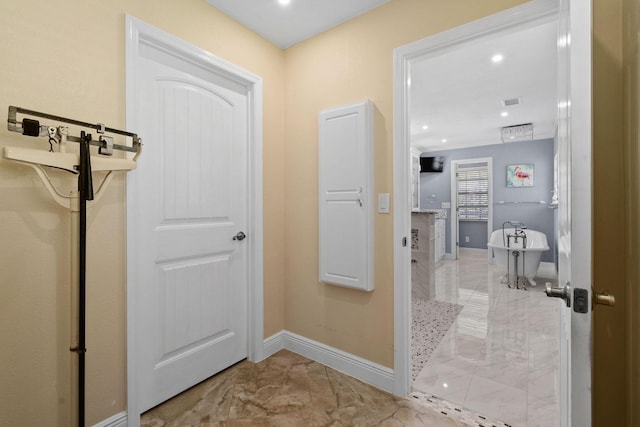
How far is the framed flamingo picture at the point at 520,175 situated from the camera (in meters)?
6.24

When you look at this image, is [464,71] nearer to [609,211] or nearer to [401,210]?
[401,210]

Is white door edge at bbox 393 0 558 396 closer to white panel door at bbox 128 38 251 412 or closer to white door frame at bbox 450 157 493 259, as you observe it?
white panel door at bbox 128 38 251 412

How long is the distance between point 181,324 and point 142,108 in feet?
4.23

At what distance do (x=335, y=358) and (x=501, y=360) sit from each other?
4.13 feet

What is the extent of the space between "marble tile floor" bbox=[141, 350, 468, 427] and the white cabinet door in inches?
25.6

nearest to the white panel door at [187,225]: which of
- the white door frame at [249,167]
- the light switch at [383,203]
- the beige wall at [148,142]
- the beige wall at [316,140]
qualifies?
the white door frame at [249,167]

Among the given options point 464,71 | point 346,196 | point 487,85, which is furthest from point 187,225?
point 487,85

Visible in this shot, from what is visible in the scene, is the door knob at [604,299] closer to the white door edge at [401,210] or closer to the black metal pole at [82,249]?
the white door edge at [401,210]

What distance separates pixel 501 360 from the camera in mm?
2320

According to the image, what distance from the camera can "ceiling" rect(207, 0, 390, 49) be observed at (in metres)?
1.96

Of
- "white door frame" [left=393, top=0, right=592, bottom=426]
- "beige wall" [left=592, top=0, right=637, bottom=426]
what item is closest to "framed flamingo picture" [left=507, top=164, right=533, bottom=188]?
"white door frame" [left=393, top=0, right=592, bottom=426]

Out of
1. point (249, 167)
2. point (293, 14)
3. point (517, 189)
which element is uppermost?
point (293, 14)

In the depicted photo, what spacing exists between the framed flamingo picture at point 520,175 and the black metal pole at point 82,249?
714 centimetres

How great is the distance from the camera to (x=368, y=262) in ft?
6.56
